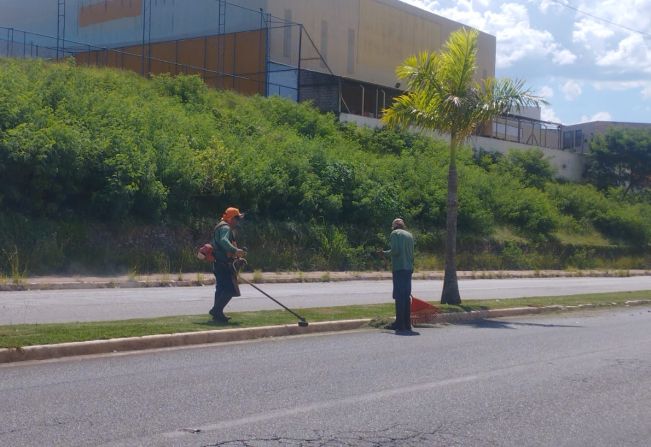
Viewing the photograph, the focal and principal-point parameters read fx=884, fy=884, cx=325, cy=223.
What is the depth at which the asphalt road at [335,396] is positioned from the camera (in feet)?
24.7

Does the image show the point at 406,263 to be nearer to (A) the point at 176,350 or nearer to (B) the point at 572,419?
(A) the point at 176,350

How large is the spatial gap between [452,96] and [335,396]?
34.9ft

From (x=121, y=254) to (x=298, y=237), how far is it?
803 centimetres

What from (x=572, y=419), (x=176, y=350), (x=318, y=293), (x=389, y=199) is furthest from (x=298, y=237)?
(x=572, y=419)

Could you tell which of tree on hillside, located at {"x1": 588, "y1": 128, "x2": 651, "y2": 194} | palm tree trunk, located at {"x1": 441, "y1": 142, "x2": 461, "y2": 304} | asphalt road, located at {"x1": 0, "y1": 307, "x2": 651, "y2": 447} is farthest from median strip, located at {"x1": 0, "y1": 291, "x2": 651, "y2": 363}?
tree on hillside, located at {"x1": 588, "y1": 128, "x2": 651, "y2": 194}

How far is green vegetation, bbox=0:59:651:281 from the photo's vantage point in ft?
83.7

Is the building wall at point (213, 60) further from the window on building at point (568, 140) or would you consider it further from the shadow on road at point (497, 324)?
the window on building at point (568, 140)

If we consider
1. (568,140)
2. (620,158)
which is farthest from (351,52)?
(568,140)

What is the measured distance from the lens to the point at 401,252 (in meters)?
14.6

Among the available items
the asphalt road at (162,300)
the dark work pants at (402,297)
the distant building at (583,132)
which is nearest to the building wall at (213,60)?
the asphalt road at (162,300)

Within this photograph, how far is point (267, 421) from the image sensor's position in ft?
26.0

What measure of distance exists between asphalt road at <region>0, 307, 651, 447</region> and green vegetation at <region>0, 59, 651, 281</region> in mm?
13276

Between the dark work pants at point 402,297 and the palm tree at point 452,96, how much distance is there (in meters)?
3.98

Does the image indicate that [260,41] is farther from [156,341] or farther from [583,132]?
[583,132]
